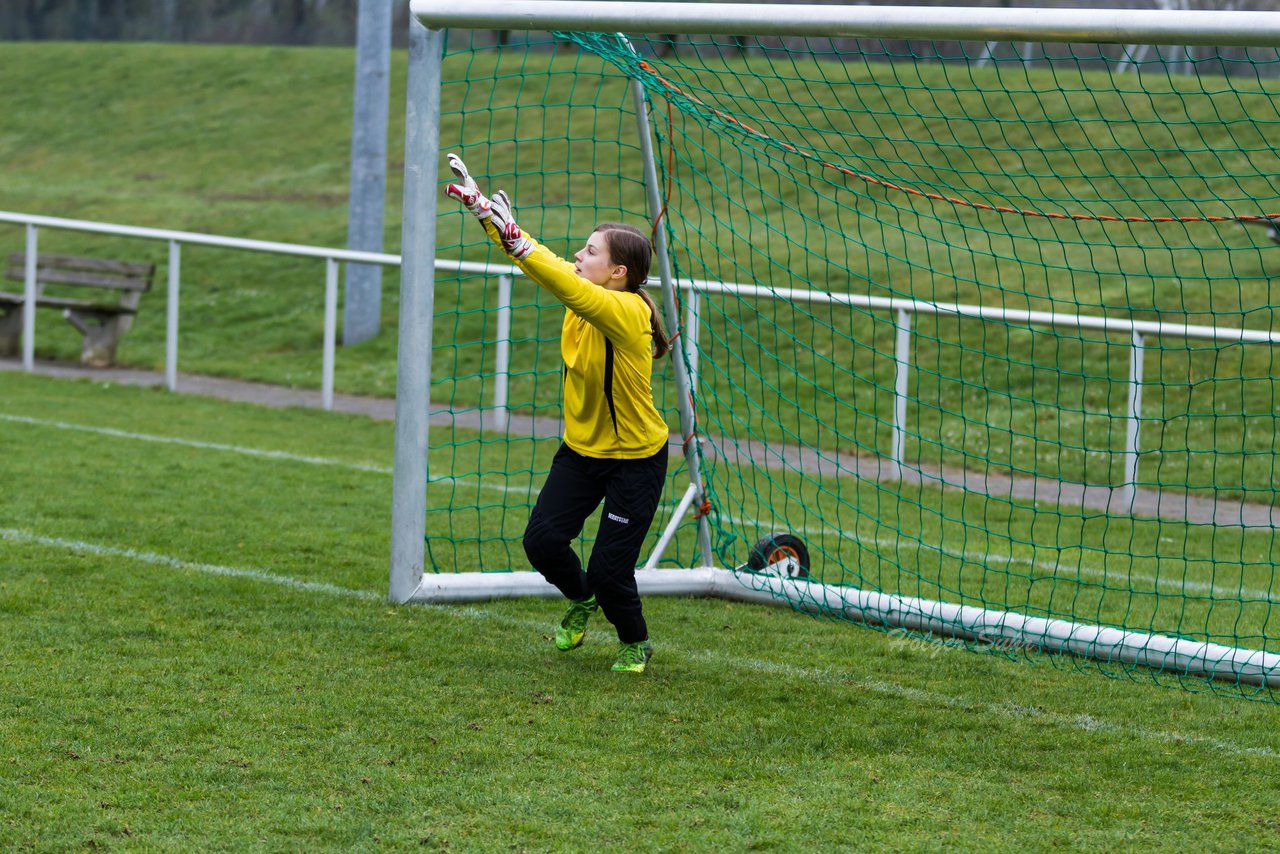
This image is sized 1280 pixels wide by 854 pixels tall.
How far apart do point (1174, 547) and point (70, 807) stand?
596 cm

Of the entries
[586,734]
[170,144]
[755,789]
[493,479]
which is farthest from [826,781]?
[170,144]

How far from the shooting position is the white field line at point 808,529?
669 cm

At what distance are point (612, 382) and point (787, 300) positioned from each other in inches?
153

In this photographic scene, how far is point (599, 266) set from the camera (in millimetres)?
4785

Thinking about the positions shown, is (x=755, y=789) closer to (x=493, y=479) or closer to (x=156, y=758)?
(x=156, y=758)

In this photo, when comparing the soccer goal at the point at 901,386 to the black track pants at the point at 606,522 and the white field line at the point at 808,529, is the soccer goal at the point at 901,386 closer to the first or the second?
the white field line at the point at 808,529

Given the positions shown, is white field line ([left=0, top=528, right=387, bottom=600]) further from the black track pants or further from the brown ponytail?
the brown ponytail

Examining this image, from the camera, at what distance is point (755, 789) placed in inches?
150

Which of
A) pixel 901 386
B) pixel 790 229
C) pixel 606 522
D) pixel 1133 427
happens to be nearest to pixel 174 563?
pixel 606 522

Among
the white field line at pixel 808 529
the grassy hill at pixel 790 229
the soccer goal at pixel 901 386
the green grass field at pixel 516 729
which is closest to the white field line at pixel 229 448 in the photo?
the white field line at pixel 808 529

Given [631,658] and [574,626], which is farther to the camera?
[574,626]

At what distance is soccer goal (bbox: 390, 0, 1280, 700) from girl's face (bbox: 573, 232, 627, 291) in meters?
0.78

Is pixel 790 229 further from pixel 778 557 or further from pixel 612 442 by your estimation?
pixel 612 442

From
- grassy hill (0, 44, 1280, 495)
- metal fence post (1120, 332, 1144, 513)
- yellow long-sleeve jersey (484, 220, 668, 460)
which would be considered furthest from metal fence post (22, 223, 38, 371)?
yellow long-sleeve jersey (484, 220, 668, 460)
